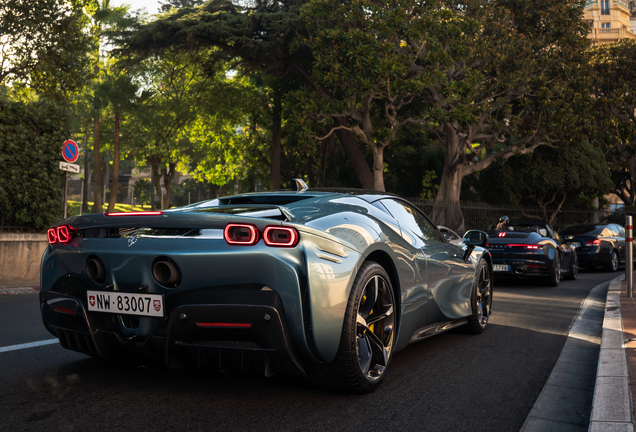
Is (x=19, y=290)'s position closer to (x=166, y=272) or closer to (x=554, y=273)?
(x=166, y=272)

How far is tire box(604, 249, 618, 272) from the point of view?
1631 cm

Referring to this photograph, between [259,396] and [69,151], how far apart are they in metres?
10.1

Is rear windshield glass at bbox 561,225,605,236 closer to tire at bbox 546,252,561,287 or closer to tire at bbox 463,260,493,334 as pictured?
tire at bbox 546,252,561,287

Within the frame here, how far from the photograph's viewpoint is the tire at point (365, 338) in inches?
137

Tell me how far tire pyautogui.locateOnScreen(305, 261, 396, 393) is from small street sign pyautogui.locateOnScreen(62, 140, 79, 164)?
996cm

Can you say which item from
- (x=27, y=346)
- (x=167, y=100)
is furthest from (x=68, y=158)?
(x=167, y=100)

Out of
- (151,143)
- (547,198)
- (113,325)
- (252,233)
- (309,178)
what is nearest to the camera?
(252,233)

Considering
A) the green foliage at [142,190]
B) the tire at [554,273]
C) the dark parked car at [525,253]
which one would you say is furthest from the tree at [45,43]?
the green foliage at [142,190]

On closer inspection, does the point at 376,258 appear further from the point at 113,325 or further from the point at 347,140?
the point at 347,140

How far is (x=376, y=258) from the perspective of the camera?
13.2 feet

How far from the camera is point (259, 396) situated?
3639 mm

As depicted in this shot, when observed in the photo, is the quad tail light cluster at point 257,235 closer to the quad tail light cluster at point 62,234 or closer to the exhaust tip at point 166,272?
the exhaust tip at point 166,272

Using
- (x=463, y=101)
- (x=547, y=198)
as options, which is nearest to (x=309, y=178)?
(x=547, y=198)

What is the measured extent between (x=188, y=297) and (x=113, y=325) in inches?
22.4
